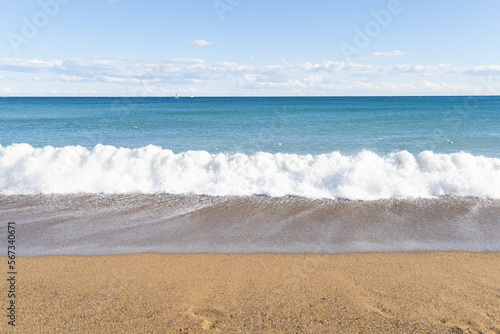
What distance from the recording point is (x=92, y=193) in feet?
36.8

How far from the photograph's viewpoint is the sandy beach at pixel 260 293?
4660 mm

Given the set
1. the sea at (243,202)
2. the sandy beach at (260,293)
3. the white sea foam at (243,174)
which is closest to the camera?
the sandy beach at (260,293)

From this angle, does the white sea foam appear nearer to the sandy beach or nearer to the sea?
the sea

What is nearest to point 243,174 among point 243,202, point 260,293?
point 243,202

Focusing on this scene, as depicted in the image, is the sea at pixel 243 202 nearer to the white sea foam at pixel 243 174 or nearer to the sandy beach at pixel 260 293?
the white sea foam at pixel 243 174

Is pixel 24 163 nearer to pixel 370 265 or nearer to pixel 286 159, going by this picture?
pixel 286 159

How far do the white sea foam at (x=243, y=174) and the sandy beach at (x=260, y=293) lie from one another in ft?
14.6

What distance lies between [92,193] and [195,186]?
3520 millimetres

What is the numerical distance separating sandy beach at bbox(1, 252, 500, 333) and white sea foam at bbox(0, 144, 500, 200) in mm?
4443

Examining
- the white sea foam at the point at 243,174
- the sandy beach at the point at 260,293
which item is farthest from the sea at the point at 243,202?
the sandy beach at the point at 260,293

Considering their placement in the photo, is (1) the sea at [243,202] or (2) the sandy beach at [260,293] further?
(1) the sea at [243,202]

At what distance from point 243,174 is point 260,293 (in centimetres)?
726

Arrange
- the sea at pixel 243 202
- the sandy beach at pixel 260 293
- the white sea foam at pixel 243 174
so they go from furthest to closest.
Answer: the white sea foam at pixel 243 174
the sea at pixel 243 202
the sandy beach at pixel 260 293

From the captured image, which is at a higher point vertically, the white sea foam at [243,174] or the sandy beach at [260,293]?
the white sea foam at [243,174]
